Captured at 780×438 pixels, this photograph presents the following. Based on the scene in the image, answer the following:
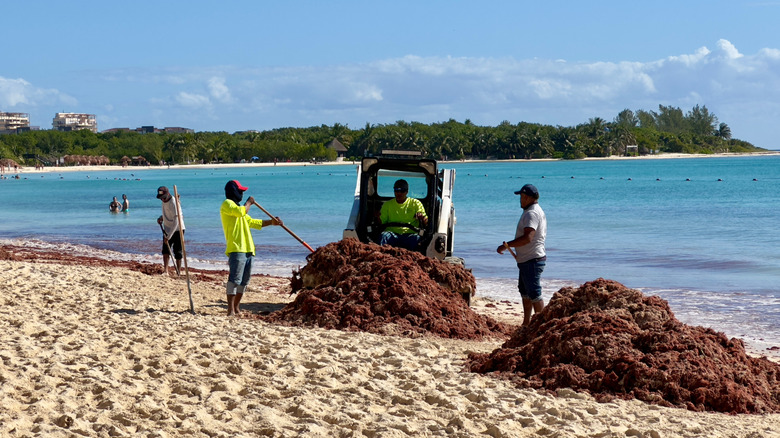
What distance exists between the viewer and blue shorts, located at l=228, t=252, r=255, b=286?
919 cm

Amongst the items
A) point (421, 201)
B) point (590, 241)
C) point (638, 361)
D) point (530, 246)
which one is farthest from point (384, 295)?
point (590, 241)

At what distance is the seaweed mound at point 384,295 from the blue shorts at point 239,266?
21.5 inches

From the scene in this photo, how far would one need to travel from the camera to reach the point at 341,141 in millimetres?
161750

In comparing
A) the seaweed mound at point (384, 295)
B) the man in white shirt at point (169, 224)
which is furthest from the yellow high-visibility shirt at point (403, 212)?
the man in white shirt at point (169, 224)

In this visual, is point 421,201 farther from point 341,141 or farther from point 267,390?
point 341,141

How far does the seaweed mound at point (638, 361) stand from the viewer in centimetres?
617

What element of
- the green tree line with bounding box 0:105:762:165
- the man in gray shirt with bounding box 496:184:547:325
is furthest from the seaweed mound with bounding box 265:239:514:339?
the green tree line with bounding box 0:105:762:165

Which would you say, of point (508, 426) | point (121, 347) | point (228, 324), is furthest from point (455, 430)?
point (228, 324)

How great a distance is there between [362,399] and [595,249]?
15.8 meters

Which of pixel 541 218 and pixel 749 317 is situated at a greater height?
pixel 541 218

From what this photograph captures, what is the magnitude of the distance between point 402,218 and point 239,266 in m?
2.74

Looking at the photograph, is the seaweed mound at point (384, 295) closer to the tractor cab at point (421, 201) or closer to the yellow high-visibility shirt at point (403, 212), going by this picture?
the tractor cab at point (421, 201)

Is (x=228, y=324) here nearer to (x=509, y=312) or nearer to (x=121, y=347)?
(x=121, y=347)

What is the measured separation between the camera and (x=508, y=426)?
548 cm
